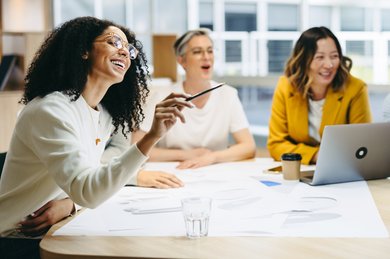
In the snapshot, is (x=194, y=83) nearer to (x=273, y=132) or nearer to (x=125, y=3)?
(x=273, y=132)

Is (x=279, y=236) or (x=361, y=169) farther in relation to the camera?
(x=361, y=169)

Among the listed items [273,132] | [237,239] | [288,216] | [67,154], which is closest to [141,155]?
[67,154]

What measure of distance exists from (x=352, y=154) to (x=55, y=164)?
105cm

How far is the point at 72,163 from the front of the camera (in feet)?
4.93

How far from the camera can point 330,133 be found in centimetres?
194

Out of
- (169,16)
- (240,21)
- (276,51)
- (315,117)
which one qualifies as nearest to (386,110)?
(315,117)

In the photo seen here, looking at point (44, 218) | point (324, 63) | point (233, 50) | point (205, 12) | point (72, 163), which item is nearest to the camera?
point (72, 163)

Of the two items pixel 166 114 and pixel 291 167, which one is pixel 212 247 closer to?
pixel 166 114

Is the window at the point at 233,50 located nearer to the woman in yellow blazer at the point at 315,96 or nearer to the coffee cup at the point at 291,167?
the woman in yellow blazer at the point at 315,96

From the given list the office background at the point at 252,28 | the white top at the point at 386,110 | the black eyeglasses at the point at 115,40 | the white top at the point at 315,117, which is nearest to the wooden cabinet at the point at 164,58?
the office background at the point at 252,28

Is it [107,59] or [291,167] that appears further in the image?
[291,167]

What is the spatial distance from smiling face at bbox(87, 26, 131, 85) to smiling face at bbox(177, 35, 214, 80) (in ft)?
3.76

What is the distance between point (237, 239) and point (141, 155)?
347 mm

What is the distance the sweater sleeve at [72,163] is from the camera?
150 cm
